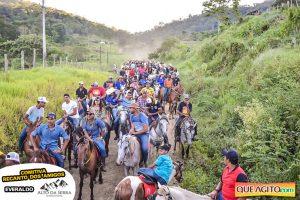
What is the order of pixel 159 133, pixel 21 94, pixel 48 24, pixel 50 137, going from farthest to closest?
pixel 48 24 → pixel 21 94 → pixel 159 133 → pixel 50 137

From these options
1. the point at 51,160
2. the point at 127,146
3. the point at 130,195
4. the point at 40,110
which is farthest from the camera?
the point at 40,110

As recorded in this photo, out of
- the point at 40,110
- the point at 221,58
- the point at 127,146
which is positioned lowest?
the point at 127,146

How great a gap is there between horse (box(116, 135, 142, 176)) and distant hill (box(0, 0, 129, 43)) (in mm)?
40184

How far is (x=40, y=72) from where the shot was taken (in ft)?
74.7

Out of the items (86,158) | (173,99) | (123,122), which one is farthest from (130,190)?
(173,99)

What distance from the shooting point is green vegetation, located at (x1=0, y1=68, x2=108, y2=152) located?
12.5 m

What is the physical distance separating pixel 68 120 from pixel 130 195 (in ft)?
18.4

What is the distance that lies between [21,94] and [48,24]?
62.0m

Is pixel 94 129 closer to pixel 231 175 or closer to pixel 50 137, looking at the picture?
pixel 50 137

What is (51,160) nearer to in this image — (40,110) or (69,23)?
(40,110)

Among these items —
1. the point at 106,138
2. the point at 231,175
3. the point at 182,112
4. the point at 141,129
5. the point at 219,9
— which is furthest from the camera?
the point at 219,9

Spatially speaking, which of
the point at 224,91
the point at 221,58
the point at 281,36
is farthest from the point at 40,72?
the point at 281,36

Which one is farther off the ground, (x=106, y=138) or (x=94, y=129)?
(x=94, y=129)

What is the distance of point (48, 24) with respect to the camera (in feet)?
242
